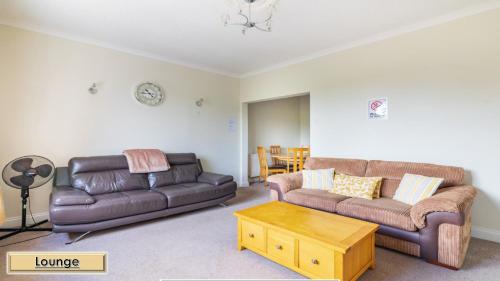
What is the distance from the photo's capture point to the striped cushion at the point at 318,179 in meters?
3.44

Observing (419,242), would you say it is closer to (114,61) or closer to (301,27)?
(301,27)

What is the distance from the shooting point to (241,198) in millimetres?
4594

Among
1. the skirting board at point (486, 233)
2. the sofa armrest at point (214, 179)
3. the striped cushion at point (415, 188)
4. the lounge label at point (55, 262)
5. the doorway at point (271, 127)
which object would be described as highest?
the doorway at point (271, 127)

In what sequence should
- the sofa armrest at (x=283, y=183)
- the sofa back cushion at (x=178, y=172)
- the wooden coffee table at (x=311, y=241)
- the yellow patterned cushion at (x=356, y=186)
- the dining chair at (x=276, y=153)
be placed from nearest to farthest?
the wooden coffee table at (x=311, y=241) < the yellow patterned cushion at (x=356, y=186) < the sofa armrest at (x=283, y=183) < the sofa back cushion at (x=178, y=172) < the dining chair at (x=276, y=153)

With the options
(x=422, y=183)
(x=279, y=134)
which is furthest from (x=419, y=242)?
(x=279, y=134)

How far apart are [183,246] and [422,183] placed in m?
2.60

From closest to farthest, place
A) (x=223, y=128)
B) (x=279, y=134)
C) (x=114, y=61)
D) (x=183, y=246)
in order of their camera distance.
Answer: (x=183, y=246), (x=114, y=61), (x=223, y=128), (x=279, y=134)

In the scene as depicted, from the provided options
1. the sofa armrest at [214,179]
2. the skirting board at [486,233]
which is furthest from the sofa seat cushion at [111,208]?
the skirting board at [486,233]

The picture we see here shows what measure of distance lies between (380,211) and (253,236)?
1.29m

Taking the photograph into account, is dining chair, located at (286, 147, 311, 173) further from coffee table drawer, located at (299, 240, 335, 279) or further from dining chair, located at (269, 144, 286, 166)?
coffee table drawer, located at (299, 240, 335, 279)

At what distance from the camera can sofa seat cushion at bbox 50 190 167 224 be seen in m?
2.60

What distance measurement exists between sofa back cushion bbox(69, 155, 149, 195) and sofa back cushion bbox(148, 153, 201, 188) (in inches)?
6.2

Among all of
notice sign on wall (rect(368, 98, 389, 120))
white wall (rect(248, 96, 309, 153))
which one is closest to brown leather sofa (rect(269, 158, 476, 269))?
notice sign on wall (rect(368, 98, 389, 120))

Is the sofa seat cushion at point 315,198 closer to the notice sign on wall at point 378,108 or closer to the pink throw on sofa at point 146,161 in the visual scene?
the notice sign on wall at point 378,108
